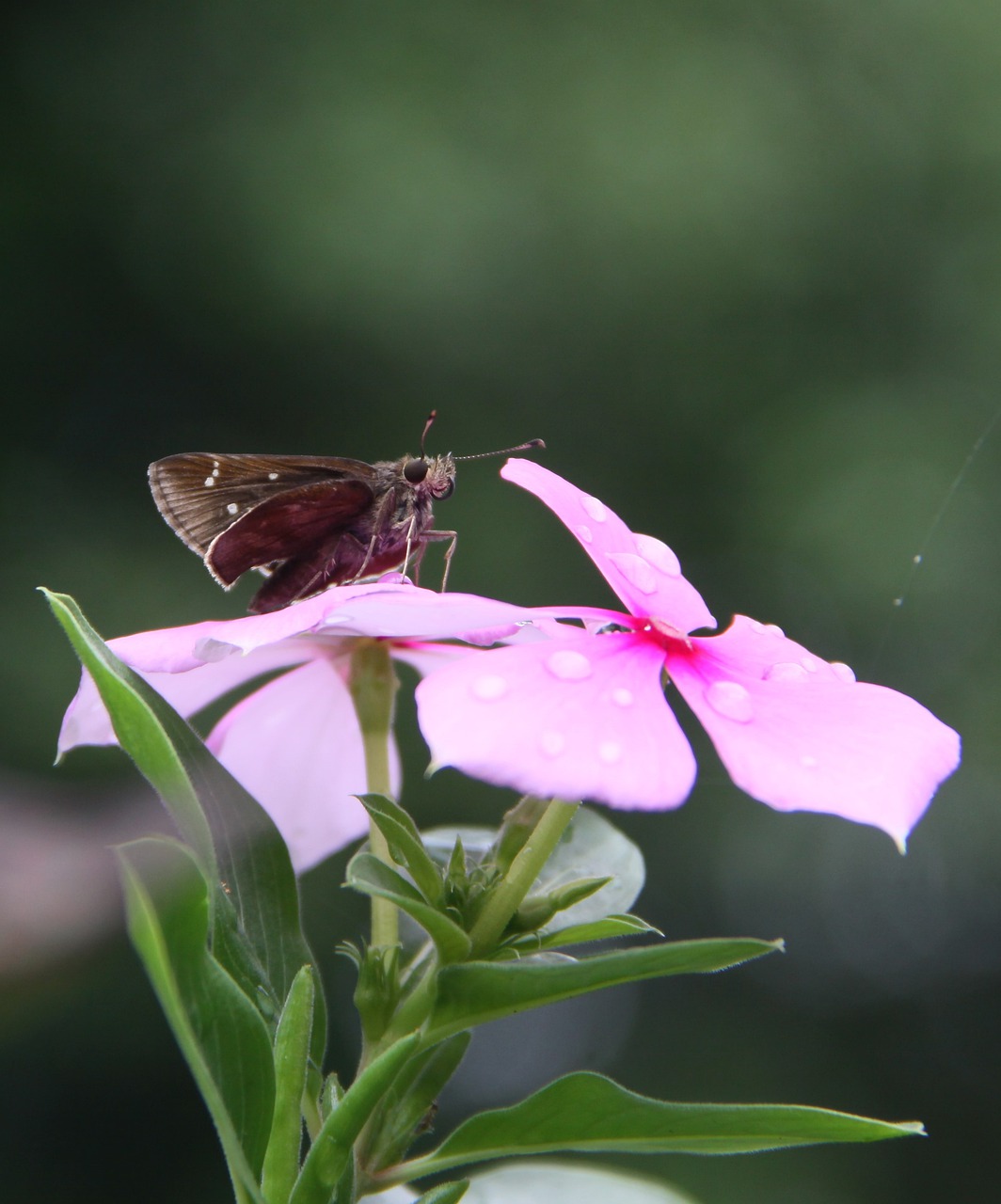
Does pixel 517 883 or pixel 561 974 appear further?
pixel 517 883

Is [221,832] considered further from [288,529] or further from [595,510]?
[288,529]

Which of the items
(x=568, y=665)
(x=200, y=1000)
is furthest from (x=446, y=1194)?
(x=568, y=665)

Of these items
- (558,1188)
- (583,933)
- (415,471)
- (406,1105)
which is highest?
(415,471)

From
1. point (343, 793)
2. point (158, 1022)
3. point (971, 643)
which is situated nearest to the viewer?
point (343, 793)

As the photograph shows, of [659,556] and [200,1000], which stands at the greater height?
[659,556]

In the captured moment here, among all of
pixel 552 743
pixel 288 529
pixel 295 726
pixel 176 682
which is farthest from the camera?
pixel 288 529

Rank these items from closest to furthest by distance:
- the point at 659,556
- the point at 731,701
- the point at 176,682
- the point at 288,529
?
the point at 731,701, the point at 659,556, the point at 176,682, the point at 288,529

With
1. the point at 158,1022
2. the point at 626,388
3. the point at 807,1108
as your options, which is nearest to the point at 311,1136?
the point at 807,1108

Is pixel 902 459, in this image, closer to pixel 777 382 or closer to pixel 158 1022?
pixel 777 382
